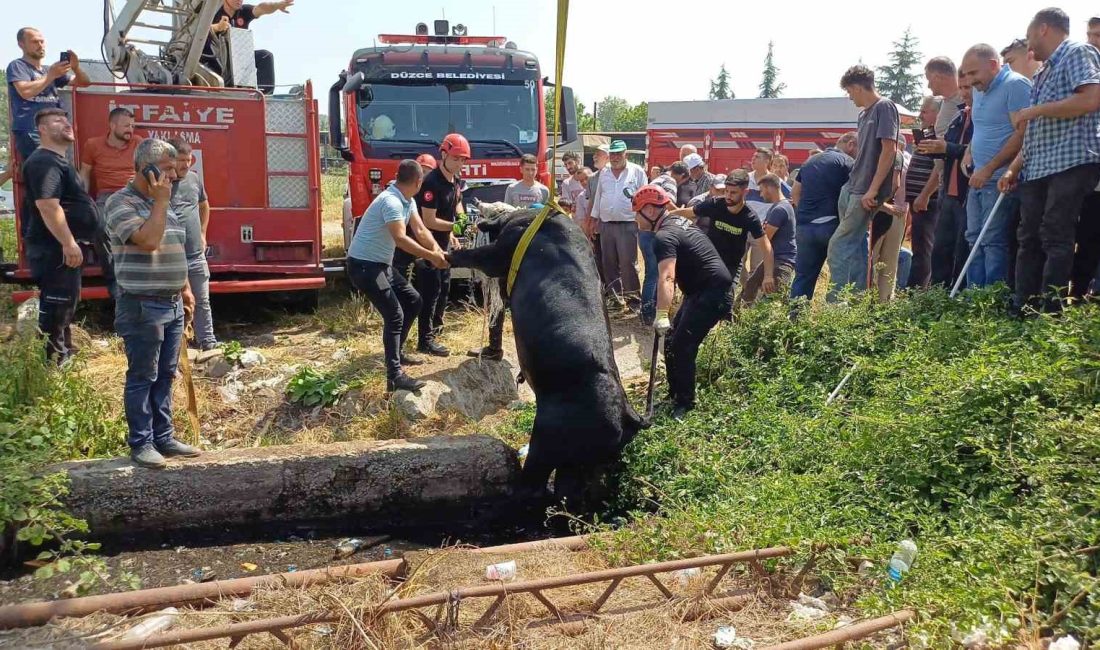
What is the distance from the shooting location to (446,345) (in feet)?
24.2

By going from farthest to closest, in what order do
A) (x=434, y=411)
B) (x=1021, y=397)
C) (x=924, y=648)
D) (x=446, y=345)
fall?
(x=446, y=345)
(x=434, y=411)
(x=1021, y=397)
(x=924, y=648)

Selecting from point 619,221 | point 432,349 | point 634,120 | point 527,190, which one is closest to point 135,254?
point 432,349

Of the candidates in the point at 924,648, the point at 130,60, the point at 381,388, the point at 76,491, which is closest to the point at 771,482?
the point at 924,648

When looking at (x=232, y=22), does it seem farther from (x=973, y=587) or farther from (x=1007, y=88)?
(x=973, y=587)

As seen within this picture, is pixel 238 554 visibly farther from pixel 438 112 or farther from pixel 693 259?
pixel 438 112

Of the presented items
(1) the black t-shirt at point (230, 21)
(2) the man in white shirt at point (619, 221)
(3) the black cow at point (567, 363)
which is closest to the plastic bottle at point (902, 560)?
(3) the black cow at point (567, 363)

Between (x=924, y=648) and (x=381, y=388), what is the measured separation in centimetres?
426

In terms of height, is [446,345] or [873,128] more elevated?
[873,128]

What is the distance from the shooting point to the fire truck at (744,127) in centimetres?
1786

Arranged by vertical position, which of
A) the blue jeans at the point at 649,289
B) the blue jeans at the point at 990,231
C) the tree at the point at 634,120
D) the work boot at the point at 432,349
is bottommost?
the work boot at the point at 432,349

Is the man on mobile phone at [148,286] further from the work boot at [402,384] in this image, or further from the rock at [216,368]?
A: the rock at [216,368]

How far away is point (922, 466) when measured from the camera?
399 centimetres

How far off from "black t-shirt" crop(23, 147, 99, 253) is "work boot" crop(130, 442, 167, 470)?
2206 millimetres

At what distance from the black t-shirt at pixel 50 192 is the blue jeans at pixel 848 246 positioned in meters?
5.69
